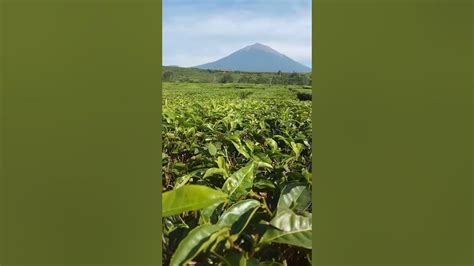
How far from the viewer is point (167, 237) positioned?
2.37 ft

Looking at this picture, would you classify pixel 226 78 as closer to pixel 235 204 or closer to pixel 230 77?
pixel 230 77

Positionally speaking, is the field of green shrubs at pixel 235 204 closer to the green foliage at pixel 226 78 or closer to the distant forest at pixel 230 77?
the distant forest at pixel 230 77

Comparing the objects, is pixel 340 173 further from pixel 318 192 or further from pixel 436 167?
pixel 436 167

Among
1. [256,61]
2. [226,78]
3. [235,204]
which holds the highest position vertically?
[256,61]

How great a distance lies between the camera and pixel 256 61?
365 cm

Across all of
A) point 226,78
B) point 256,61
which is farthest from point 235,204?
point 226,78

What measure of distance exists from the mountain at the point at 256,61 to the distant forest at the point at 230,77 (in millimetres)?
79

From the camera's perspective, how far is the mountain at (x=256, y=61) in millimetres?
3590

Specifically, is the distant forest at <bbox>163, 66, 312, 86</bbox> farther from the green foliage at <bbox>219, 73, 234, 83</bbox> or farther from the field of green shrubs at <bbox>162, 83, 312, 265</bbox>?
the field of green shrubs at <bbox>162, 83, 312, 265</bbox>

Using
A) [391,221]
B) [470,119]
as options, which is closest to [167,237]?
[391,221]

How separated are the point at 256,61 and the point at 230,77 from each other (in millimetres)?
357

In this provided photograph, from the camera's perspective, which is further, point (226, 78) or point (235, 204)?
point (226, 78)

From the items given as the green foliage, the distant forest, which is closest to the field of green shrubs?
the distant forest

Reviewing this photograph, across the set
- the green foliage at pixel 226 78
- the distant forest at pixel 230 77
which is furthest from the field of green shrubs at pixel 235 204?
the green foliage at pixel 226 78
